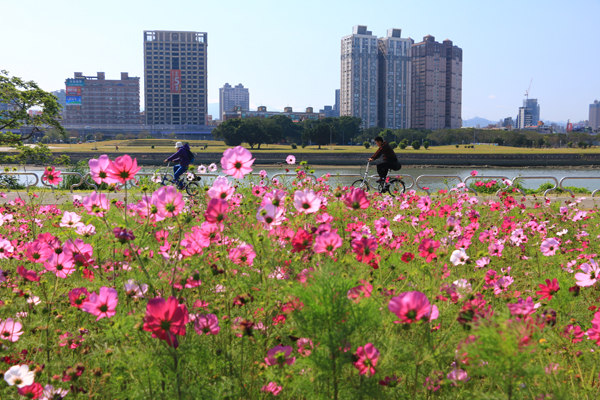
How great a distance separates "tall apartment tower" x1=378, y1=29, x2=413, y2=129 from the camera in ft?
447

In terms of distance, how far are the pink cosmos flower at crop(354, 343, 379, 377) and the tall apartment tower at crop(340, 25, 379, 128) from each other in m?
135

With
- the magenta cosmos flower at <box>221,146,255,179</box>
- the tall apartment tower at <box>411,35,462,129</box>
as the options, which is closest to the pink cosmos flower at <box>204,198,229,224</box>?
the magenta cosmos flower at <box>221,146,255,179</box>

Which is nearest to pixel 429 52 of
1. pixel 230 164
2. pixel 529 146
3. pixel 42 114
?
pixel 529 146

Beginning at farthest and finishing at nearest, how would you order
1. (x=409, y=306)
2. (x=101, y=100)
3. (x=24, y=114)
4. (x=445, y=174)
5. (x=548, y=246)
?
Answer: (x=101, y=100) → (x=445, y=174) → (x=24, y=114) → (x=548, y=246) → (x=409, y=306)

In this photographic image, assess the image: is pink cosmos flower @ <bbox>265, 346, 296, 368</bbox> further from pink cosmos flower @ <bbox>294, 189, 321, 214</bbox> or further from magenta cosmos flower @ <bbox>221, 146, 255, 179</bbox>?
magenta cosmos flower @ <bbox>221, 146, 255, 179</bbox>

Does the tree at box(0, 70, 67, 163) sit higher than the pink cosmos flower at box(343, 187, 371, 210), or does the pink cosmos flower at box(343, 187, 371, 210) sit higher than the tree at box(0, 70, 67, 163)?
the tree at box(0, 70, 67, 163)

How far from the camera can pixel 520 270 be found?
316cm

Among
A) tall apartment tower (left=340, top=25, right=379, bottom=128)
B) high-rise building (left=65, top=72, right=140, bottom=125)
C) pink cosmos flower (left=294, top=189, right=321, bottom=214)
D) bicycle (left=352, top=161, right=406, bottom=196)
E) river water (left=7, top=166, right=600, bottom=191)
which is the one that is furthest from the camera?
high-rise building (left=65, top=72, right=140, bottom=125)

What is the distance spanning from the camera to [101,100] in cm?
14575

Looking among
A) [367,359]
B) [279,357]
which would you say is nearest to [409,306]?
[367,359]

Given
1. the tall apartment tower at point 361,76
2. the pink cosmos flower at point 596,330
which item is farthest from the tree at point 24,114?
the tall apartment tower at point 361,76

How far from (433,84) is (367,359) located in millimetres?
143720

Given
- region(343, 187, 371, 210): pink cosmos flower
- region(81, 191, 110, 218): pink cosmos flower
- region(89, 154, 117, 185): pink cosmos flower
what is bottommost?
region(81, 191, 110, 218): pink cosmos flower

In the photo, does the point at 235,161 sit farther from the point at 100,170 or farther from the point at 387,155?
the point at 387,155
